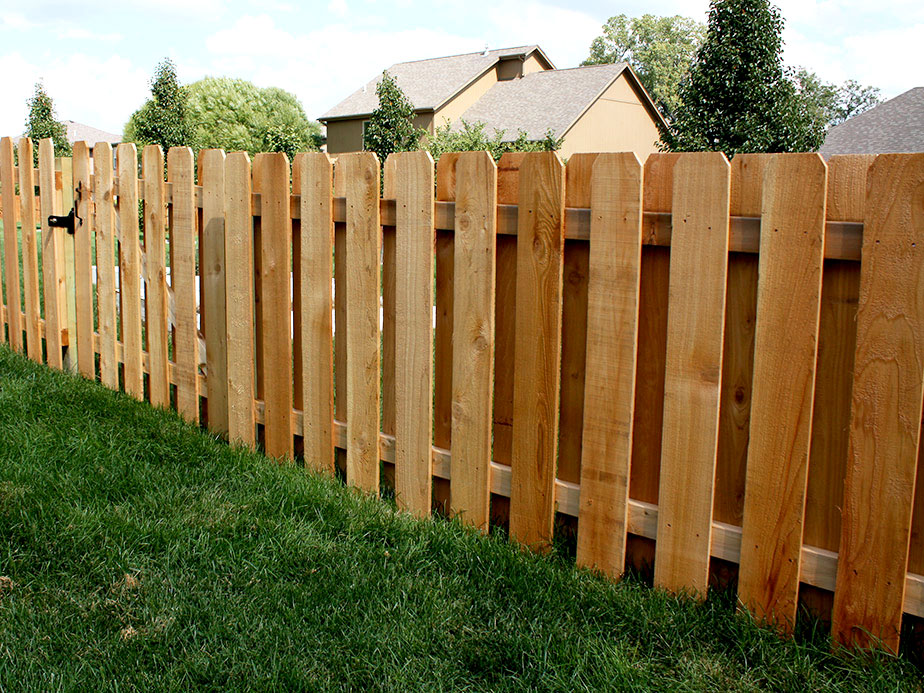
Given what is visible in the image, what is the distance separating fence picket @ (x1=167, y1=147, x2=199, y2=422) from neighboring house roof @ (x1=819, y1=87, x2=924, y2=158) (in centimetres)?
2570

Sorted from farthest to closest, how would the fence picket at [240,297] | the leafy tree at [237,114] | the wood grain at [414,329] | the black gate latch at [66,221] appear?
the leafy tree at [237,114]
the black gate latch at [66,221]
the fence picket at [240,297]
the wood grain at [414,329]

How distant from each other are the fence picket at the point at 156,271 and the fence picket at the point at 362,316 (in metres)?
1.69

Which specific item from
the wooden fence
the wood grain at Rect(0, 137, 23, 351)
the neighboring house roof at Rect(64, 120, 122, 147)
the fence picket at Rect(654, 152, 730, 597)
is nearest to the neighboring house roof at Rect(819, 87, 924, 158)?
the wood grain at Rect(0, 137, 23, 351)

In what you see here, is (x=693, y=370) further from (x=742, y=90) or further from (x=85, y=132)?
(x=85, y=132)

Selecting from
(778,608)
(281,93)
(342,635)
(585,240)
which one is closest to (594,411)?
(585,240)

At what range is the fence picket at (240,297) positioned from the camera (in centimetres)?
436

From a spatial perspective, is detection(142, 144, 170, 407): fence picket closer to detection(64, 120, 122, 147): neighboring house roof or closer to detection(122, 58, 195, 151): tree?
detection(122, 58, 195, 151): tree

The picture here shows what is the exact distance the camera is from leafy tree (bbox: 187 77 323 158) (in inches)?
1554

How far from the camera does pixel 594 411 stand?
3.06m

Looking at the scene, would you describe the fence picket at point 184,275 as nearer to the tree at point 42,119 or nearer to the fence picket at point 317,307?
the fence picket at point 317,307

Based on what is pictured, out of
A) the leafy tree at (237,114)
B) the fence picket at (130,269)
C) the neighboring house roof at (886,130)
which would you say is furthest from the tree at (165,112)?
the fence picket at (130,269)

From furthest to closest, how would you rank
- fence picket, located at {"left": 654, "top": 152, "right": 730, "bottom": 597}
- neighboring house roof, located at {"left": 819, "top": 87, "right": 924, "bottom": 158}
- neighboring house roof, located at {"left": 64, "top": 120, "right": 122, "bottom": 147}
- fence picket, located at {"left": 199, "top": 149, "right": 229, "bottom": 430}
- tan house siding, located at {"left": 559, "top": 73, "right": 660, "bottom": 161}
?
Answer: neighboring house roof, located at {"left": 64, "top": 120, "right": 122, "bottom": 147}
tan house siding, located at {"left": 559, "top": 73, "right": 660, "bottom": 161}
neighboring house roof, located at {"left": 819, "top": 87, "right": 924, "bottom": 158}
fence picket, located at {"left": 199, "top": 149, "right": 229, "bottom": 430}
fence picket, located at {"left": 654, "top": 152, "right": 730, "bottom": 597}

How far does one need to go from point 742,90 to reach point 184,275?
724 inches

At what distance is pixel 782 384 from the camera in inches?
104
